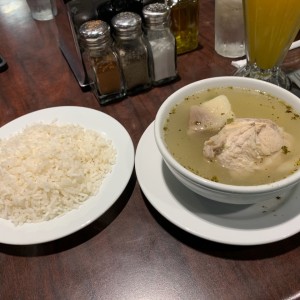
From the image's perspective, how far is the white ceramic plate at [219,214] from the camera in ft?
2.29

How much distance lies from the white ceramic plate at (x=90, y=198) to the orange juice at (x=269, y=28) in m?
0.51

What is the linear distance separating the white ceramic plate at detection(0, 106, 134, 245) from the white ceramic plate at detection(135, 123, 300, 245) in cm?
7

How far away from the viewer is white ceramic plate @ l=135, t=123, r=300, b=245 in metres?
0.70

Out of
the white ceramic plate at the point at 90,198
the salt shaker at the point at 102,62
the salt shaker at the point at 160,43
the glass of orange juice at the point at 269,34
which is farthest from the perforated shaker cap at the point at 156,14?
the white ceramic plate at the point at 90,198

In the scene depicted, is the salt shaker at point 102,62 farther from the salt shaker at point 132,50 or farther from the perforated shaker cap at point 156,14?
the perforated shaker cap at point 156,14

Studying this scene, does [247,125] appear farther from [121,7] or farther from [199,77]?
[121,7]

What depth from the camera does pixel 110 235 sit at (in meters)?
0.81

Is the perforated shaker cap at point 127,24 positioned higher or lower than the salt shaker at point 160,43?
higher

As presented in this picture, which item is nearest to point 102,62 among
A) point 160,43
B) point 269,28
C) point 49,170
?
point 160,43

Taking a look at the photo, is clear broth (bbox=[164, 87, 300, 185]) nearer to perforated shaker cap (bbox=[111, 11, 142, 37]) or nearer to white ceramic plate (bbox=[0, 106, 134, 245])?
white ceramic plate (bbox=[0, 106, 134, 245])

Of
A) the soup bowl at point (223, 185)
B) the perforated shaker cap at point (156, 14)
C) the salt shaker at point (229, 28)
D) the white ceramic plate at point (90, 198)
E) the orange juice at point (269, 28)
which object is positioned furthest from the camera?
the salt shaker at point (229, 28)

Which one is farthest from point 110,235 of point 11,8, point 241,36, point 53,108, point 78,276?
point 11,8

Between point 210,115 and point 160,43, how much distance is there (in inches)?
17.6

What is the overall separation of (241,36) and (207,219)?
32.4 inches
